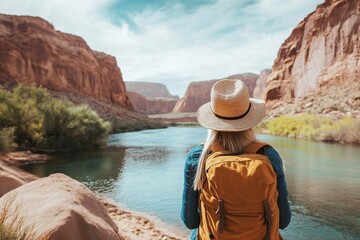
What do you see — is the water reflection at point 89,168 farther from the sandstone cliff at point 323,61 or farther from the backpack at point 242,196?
the sandstone cliff at point 323,61

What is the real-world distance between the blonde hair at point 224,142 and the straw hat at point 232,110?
0.06m

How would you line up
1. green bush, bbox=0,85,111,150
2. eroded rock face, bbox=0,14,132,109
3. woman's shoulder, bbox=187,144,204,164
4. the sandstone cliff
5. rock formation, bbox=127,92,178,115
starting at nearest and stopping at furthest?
woman's shoulder, bbox=187,144,204,164, green bush, bbox=0,85,111,150, the sandstone cliff, eroded rock face, bbox=0,14,132,109, rock formation, bbox=127,92,178,115

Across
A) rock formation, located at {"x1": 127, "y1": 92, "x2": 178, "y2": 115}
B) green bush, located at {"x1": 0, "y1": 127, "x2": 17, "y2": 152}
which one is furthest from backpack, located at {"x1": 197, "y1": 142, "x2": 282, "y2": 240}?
rock formation, located at {"x1": 127, "y1": 92, "x2": 178, "y2": 115}

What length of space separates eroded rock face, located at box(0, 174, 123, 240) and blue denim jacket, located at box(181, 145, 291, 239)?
1475 mm

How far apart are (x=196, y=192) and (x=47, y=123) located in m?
19.3

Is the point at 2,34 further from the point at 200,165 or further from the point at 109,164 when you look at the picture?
the point at 200,165

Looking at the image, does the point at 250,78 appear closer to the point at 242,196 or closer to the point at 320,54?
the point at 320,54

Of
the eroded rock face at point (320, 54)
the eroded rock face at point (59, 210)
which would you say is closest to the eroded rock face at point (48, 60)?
the eroded rock face at point (320, 54)

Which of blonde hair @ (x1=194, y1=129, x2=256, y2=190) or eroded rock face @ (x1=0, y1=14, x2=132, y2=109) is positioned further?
eroded rock face @ (x1=0, y1=14, x2=132, y2=109)

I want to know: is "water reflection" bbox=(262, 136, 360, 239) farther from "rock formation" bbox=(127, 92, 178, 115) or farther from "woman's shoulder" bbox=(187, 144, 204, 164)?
"rock formation" bbox=(127, 92, 178, 115)

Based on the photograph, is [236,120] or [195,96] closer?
[236,120]

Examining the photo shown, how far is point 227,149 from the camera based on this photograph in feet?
6.15

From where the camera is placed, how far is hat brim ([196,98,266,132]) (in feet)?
6.03

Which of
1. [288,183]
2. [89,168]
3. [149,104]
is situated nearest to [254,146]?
[288,183]
